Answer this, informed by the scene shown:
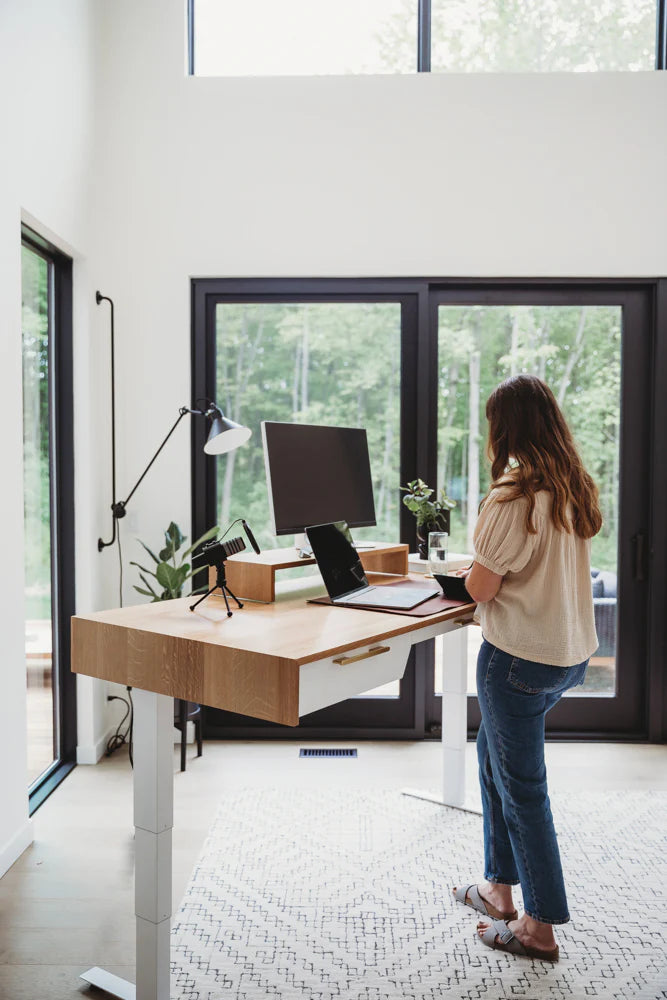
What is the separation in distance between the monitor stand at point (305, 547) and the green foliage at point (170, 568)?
47cm

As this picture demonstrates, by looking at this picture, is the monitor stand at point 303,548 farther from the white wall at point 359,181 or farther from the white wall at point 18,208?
the white wall at point 359,181

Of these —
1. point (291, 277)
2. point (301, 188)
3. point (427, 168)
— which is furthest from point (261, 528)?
point (427, 168)

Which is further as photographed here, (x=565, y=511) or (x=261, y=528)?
(x=261, y=528)

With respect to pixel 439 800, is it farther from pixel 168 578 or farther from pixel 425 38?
pixel 425 38

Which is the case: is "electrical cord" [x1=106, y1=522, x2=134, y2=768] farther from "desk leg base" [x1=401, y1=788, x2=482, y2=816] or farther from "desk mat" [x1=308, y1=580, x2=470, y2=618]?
"desk mat" [x1=308, y1=580, x2=470, y2=618]

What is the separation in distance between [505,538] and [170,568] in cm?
161

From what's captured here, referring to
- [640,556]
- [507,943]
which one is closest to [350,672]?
[507,943]

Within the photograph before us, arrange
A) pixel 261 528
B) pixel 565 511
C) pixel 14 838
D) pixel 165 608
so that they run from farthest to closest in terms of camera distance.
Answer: pixel 261 528, pixel 14 838, pixel 165 608, pixel 565 511

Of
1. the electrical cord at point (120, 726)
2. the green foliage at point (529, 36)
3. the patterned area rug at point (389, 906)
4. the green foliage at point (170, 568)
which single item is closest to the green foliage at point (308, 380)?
the green foliage at point (170, 568)

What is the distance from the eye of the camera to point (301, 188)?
329 cm

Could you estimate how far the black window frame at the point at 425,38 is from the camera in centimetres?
335

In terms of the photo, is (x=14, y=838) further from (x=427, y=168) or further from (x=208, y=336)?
(x=427, y=168)

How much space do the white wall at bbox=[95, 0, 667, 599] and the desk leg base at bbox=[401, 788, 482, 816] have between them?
159cm

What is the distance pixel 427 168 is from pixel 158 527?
2009mm
